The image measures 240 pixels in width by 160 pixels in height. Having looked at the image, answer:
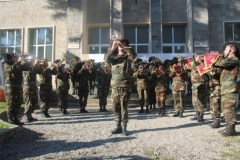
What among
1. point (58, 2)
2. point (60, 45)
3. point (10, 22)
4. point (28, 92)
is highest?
point (58, 2)

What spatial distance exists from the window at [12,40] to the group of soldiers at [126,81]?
9.41m

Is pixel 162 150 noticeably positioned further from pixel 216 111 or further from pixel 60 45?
pixel 60 45

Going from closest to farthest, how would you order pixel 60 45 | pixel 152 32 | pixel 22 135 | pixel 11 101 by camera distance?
pixel 22 135, pixel 11 101, pixel 152 32, pixel 60 45

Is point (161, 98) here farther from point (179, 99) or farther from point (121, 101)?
point (121, 101)

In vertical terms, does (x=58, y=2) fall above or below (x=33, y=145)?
above

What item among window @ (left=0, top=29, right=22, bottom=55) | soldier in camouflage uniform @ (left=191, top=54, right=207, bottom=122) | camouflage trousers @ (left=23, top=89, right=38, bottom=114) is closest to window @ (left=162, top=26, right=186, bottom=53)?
soldier in camouflage uniform @ (left=191, top=54, right=207, bottom=122)

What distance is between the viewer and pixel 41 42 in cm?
1750

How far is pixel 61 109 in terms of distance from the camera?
9.06 m

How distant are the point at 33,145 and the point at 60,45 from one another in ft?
41.9

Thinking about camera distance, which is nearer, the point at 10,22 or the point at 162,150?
the point at 162,150

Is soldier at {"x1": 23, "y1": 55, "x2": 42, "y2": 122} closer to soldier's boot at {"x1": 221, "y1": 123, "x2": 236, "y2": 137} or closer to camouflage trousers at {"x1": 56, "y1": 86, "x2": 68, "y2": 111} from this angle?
camouflage trousers at {"x1": 56, "y1": 86, "x2": 68, "y2": 111}

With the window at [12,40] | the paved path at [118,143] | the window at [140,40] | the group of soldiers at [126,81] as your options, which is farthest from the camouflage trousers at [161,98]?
the window at [12,40]

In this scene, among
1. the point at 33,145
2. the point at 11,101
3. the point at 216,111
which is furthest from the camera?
the point at 11,101

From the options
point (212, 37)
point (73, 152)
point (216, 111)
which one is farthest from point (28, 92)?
point (212, 37)
